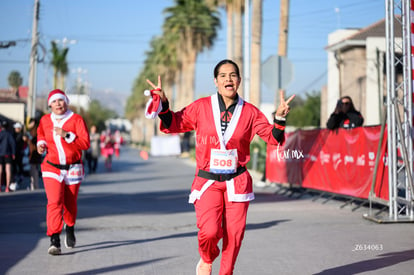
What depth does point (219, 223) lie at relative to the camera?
535 cm

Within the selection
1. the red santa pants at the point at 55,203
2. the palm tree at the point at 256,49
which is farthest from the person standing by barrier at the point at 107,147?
the red santa pants at the point at 55,203

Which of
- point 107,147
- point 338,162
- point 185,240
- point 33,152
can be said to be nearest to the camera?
point 185,240

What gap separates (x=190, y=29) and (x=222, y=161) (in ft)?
158

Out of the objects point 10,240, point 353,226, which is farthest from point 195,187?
point 353,226

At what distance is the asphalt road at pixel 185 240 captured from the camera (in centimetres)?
701

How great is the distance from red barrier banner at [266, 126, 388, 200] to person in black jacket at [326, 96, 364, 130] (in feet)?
0.57

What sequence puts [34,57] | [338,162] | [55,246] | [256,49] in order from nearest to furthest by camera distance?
[55,246], [338,162], [256,49], [34,57]

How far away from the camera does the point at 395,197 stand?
1047 cm

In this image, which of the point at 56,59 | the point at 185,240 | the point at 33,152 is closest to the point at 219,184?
the point at 185,240

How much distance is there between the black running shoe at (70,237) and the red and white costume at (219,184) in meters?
3.34

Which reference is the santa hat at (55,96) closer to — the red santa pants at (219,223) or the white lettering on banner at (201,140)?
the white lettering on banner at (201,140)

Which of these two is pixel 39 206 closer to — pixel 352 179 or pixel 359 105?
pixel 352 179

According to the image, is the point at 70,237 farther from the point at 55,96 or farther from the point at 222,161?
the point at 222,161

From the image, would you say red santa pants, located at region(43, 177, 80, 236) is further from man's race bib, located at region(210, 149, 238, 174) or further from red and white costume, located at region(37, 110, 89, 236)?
man's race bib, located at region(210, 149, 238, 174)
